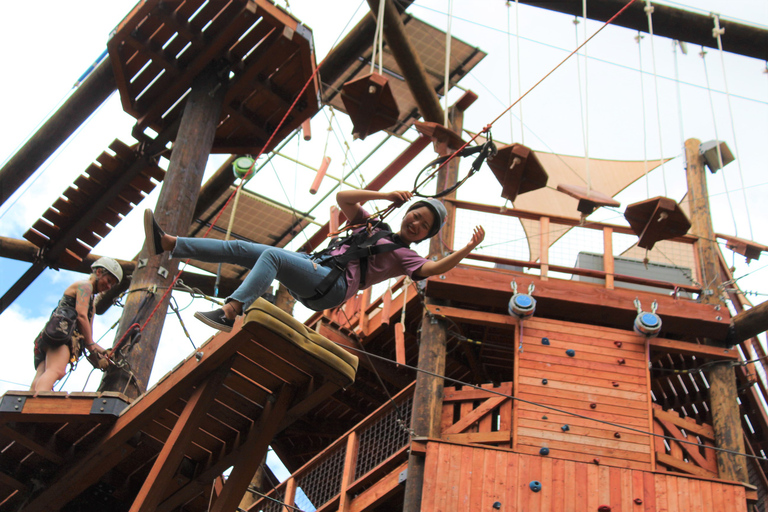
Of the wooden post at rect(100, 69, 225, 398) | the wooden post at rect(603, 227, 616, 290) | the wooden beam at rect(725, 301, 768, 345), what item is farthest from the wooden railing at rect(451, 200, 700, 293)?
the wooden post at rect(100, 69, 225, 398)

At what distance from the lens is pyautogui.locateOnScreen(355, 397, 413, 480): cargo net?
12367 mm

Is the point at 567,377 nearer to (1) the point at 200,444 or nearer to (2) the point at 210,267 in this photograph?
(1) the point at 200,444

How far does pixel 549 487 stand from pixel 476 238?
568cm

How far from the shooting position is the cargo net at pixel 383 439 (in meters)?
12.4

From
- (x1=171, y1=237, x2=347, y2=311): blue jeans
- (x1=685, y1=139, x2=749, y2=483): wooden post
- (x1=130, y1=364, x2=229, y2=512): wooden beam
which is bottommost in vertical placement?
(x1=130, y1=364, x2=229, y2=512): wooden beam

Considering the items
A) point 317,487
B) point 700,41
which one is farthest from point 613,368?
point 700,41

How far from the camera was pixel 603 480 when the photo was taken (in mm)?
A: 10719

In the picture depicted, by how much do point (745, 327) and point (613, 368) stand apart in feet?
6.71

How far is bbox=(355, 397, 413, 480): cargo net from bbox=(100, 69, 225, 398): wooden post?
4.65m

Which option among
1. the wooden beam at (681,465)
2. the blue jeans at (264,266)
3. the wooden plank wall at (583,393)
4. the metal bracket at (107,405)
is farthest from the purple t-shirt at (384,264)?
the wooden beam at (681,465)

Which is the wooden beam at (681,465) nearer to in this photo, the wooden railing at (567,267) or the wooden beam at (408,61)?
the wooden railing at (567,267)

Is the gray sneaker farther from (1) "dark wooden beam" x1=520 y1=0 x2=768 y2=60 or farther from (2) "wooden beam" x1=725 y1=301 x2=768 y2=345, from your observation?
(1) "dark wooden beam" x1=520 y1=0 x2=768 y2=60

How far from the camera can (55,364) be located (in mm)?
7184

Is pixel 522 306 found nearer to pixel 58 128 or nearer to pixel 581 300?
pixel 581 300
